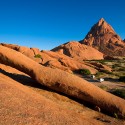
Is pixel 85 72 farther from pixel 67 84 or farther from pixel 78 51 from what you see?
pixel 78 51

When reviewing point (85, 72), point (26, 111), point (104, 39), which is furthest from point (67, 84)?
point (104, 39)

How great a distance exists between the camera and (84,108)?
52.7 feet

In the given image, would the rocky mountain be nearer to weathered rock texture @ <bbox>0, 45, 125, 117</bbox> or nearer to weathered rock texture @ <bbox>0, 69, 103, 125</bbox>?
weathered rock texture @ <bbox>0, 45, 125, 117</bbox>

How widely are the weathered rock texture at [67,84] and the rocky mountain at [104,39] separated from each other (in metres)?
103

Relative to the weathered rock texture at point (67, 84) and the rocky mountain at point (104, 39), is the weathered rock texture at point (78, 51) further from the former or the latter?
the weathered rock texture at point (67, 84)

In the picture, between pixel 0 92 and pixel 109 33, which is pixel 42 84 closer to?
pixel 0 92

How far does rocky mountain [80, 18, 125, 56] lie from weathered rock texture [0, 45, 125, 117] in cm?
10280

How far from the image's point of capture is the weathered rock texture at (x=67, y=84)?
1641 cm

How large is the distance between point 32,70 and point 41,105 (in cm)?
503

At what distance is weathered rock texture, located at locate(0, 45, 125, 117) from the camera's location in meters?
16.4

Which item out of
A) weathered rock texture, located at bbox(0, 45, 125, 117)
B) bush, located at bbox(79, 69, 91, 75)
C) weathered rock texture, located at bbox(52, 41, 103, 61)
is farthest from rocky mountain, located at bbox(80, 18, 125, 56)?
weathered rock texture, located at bbox(0, 45, 125, 117)

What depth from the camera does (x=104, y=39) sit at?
131375mm

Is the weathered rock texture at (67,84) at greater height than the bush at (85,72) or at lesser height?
lesser

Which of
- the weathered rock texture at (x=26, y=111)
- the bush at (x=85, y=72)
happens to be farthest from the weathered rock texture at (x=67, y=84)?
the bush at (x=85, y=72)
